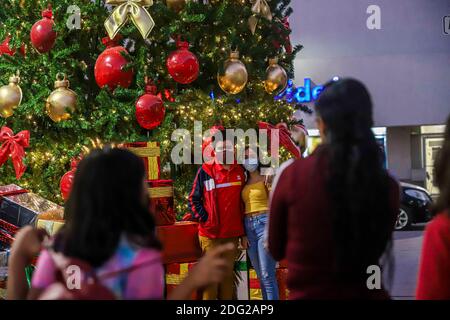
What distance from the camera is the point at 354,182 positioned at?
2.31 meters

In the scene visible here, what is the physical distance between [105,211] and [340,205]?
2.54 ft

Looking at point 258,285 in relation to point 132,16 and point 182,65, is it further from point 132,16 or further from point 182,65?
point 132,16

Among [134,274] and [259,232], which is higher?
[134,274]

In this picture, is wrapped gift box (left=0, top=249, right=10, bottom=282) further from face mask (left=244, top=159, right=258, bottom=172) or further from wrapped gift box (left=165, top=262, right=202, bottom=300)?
face mask (left=244, top=159, right=258, bottom=172)

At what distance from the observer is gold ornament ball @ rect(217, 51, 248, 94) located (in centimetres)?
686

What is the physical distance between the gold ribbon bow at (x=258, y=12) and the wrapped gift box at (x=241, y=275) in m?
2.60

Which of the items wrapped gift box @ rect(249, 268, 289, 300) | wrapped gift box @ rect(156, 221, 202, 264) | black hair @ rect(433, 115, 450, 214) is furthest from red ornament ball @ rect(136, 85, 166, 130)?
black hair @ rect(433, 115, 450, 214)

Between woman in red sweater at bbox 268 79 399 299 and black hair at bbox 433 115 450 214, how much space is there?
0.16 m

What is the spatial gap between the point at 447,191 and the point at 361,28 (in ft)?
51.9

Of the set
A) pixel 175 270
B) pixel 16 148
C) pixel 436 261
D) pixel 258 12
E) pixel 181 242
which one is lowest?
pixel 175 270

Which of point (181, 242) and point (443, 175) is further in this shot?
point (181, 242)

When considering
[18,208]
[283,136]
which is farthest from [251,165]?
[18,208]

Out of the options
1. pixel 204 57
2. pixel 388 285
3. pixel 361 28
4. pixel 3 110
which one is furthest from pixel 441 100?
pixel 388 285
